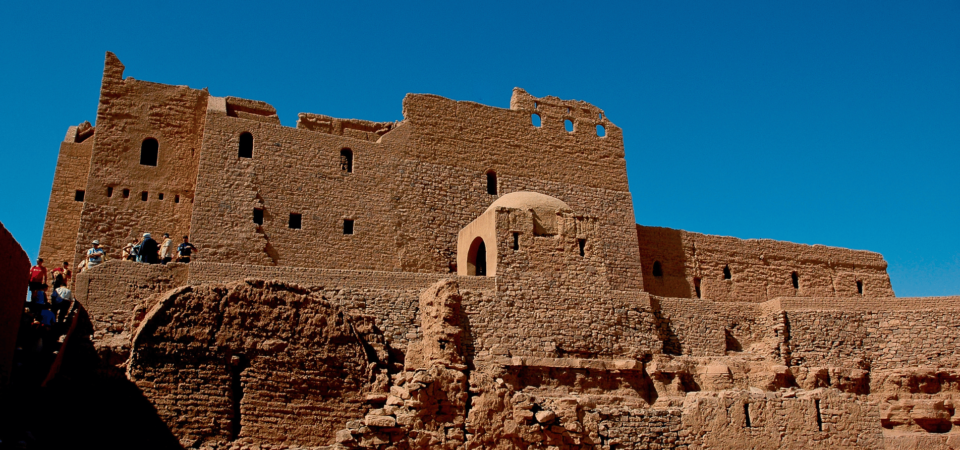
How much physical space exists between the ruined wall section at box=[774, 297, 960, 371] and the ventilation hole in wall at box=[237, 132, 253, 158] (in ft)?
46.5

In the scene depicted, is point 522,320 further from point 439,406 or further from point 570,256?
point 439,406

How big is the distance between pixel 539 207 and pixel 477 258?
102 inches

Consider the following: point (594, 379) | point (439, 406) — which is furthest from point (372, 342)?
point (594, 379)

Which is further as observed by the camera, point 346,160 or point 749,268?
point 749,268

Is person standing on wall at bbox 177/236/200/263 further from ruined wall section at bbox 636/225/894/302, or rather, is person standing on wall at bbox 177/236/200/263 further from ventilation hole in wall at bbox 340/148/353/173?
ruined wall section at bbox 636/225/894/302

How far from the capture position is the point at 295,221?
2134 centimetres

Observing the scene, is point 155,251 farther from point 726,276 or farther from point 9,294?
point 726,276

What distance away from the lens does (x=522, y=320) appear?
18500 millimetres

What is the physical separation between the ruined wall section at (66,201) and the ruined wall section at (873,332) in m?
18.0

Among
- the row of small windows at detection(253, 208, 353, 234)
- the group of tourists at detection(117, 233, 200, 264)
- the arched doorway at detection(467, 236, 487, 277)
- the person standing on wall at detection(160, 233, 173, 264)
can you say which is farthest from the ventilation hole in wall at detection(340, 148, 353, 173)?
the person standing on wall at detection(160, 233, 173, 264)

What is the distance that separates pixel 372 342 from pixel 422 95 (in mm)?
9148

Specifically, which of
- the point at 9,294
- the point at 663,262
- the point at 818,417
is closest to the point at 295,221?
the point at 9,294

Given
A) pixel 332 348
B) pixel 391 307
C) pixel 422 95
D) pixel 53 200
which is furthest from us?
pixel 422 95

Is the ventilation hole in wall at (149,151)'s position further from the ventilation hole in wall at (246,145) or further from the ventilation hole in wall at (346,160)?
the ventilation hole in wall at (346,160)
